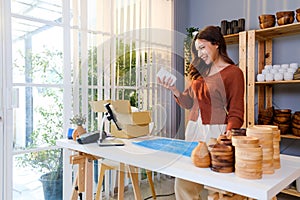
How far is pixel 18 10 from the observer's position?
6.78ft

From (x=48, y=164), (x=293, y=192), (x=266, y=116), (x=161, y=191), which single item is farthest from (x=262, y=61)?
(x=48, y=164)

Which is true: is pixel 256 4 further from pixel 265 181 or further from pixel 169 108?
pixel 265 181

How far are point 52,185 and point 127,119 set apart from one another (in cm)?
110

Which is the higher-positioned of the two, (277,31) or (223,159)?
(277,31)

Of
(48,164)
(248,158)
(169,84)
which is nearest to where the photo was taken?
(248,158)

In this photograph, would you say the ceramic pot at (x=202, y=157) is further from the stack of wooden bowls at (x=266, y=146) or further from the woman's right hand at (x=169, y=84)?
the woman's right hand at (x=169, y=84)

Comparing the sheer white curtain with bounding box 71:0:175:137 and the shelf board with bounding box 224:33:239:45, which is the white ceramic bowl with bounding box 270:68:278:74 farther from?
the sheer white curtain with bounding box 71:0:175:137

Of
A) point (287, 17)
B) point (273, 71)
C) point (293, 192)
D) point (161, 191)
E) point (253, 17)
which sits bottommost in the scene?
point (161, 191)

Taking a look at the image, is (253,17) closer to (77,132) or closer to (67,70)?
(67,70)

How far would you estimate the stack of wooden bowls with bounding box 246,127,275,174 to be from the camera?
992 millimetres

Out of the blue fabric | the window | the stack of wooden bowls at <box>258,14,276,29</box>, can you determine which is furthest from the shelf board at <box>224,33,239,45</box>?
the blue fabric

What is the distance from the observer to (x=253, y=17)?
295cm

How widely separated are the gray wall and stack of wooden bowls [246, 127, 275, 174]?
1934 millimetres

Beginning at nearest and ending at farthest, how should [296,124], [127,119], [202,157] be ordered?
[202,157], [127,119], [296,124]
